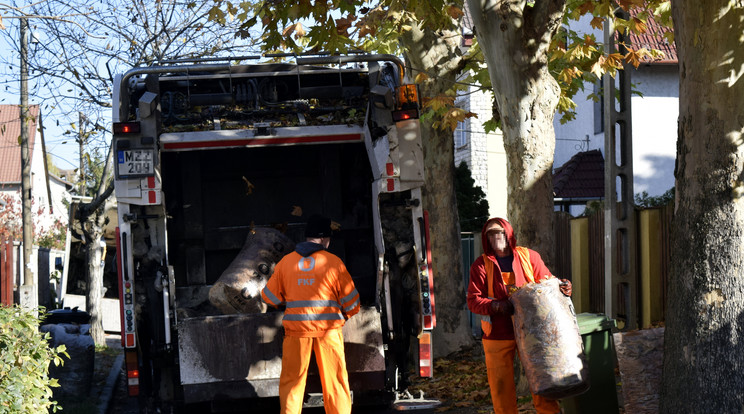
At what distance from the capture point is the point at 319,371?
6.41m

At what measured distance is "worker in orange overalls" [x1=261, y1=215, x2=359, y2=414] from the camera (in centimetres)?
633

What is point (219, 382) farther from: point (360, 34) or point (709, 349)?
point (360, 34)

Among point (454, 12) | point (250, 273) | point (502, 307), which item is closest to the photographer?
point (502, 307)

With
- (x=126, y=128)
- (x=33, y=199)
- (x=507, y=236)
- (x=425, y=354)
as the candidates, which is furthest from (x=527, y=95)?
(x=33, y=199)

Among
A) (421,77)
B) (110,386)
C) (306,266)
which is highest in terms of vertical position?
(421,77)

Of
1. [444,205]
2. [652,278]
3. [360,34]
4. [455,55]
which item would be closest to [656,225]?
[652,278]

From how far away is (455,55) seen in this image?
11172 millimetres

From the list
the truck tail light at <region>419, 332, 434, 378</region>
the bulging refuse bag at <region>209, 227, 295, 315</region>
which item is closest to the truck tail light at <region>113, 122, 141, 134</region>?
the bulging refuse bag at <region>209, 227, 295, 315</region>

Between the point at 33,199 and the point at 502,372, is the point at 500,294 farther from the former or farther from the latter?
the point at 33,199

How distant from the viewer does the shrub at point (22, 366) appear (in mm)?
4355

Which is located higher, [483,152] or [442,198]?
[483,152]

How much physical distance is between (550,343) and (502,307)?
0.41m

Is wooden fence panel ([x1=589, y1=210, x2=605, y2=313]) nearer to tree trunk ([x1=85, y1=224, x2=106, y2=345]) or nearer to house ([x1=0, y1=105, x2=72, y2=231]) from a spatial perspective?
tree trunk ([x1=85, y1=224, x2=106, y2=345])

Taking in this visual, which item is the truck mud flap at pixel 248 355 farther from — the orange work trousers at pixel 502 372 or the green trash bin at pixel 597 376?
the green trash bin at pixel 597 376
